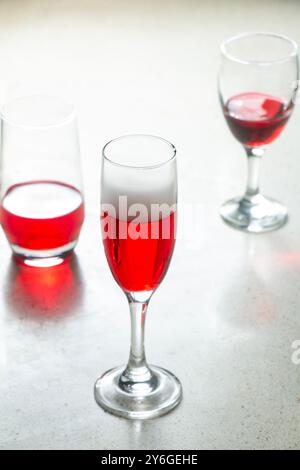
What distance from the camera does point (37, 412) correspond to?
3.79ft

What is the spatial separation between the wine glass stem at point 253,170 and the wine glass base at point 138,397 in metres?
0.42

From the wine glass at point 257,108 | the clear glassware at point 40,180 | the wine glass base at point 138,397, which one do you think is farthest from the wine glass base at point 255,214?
the wine glass base at point 138,397

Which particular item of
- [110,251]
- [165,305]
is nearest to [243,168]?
[165,305]

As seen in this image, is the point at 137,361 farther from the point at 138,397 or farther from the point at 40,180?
the point at 40,180

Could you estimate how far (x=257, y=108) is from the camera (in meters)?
1.51

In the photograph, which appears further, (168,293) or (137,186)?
(168,293)

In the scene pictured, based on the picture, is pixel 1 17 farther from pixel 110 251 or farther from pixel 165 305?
pixel 110 251

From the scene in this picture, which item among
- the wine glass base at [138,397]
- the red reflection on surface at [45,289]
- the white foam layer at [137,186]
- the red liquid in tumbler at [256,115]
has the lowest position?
the red reflection on surface at [45,289]

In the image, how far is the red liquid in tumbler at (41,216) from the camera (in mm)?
1382

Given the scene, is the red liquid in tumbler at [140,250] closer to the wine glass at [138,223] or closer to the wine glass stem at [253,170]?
the wine glass at [138,223]

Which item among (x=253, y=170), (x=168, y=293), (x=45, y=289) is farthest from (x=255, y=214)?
(x=45, y=289)

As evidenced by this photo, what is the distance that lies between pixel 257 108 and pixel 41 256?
363mm

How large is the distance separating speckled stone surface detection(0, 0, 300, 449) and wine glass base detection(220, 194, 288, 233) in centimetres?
1

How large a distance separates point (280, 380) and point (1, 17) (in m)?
1.15
